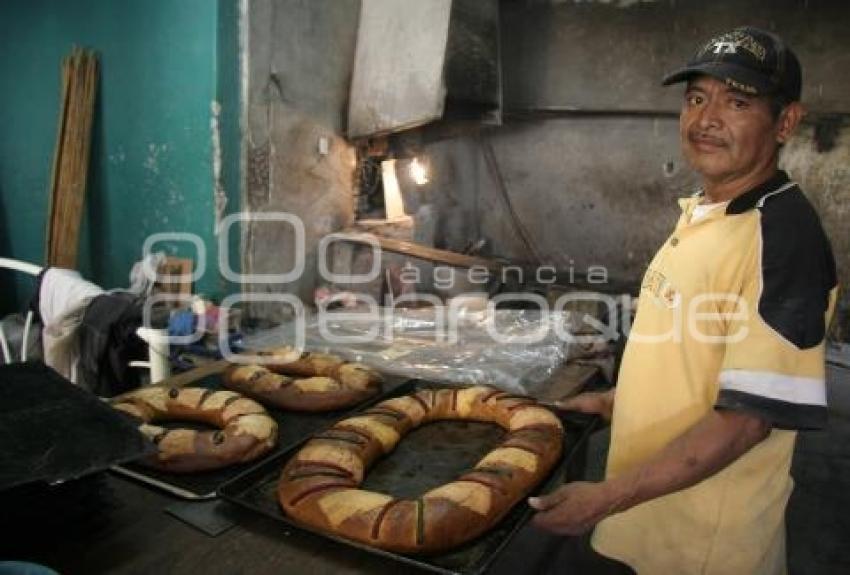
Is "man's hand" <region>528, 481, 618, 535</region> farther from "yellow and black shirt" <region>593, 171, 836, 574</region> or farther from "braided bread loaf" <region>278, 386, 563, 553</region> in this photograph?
"yellow and black shirt" <region>593, 171, 836, 574</region>

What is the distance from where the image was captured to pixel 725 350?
1.41 m

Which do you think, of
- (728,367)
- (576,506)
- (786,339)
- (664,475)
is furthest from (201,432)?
(786,339)

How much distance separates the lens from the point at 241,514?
4.59 ft

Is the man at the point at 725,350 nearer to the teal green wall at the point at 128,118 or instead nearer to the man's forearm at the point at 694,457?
the man's forearm at the point at 694,457

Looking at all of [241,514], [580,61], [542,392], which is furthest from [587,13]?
[241,514]

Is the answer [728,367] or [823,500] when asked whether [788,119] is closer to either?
[728,367]

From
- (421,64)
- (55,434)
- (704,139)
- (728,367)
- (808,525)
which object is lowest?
(808,525)

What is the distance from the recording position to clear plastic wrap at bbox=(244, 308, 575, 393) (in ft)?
8.73

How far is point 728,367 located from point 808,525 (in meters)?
2.73

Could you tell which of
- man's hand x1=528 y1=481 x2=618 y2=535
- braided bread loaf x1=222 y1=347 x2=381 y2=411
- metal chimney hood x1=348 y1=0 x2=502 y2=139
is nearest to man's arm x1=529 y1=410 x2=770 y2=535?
man's hand x1=528 y1=481 x2=618 y2=535

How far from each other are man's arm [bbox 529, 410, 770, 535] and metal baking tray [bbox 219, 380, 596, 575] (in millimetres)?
100

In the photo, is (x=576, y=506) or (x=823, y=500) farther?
(x=823, y=500)

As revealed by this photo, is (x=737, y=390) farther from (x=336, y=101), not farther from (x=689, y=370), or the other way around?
(x=336, y=101)

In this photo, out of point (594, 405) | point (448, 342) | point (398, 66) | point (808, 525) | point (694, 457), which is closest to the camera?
point (694, 457)
